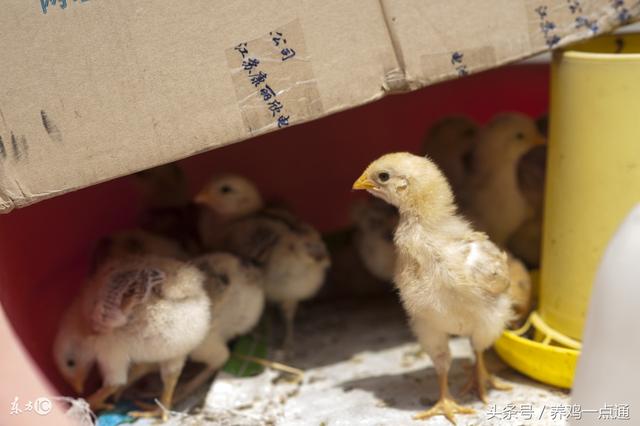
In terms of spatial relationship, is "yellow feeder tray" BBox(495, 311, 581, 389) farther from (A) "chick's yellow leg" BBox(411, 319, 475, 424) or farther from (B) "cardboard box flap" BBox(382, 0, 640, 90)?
(B) "cardboard box flap" BBox(382, 0, 640, 90)

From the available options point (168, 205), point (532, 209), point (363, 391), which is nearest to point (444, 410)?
point (363, 391)

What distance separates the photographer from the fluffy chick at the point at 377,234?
2436 mm

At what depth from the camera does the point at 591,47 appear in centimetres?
206

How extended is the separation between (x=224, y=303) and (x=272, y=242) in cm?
27

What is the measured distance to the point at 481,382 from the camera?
1994 mm

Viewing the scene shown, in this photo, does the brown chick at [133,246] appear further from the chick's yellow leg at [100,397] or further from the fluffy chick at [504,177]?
the fluffy chick at [504,177]

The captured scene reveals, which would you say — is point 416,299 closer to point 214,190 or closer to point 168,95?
point 168,95

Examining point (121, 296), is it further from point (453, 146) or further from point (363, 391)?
point (453, 146)

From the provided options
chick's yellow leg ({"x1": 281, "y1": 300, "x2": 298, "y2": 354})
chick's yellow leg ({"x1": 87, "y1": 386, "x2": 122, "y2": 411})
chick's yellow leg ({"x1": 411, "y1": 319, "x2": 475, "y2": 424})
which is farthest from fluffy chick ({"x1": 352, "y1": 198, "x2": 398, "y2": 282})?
→ chick's yellow leg ({"x1": 87, "y1": 386, "x2": 122, "y2": 411})

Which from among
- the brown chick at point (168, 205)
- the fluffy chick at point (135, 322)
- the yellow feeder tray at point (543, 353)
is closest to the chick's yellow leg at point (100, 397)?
the fluffy chick at point (135, 322)

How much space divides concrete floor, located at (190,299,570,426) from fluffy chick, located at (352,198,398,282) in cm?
Answer: 22

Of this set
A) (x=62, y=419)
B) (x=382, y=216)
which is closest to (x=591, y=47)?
(x=382, y=216)

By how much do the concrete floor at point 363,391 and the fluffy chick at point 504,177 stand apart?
0.49 meters

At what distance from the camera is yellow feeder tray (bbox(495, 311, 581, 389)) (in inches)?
76.5
